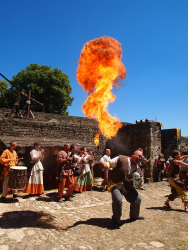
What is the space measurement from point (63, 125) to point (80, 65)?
5.50 meters

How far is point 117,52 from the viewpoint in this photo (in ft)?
26.9

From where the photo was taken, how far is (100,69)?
8.09 meters

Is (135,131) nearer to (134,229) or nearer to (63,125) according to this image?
(63,125)

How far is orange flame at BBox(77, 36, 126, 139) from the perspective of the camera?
803 centimetres

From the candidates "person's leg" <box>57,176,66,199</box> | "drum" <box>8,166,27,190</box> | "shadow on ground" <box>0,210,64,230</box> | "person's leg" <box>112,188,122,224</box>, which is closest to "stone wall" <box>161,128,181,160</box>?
"person's leg" <box>57,176,66,199</box>

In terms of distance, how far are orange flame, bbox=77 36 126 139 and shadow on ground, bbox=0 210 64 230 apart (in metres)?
4.77

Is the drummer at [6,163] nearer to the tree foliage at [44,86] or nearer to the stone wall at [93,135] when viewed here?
the stone wall at [93,135]

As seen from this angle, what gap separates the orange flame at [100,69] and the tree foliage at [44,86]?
2049 cm

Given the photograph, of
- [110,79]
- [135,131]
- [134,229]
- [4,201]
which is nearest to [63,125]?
[135,131]

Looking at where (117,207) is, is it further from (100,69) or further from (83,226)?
(100,69)

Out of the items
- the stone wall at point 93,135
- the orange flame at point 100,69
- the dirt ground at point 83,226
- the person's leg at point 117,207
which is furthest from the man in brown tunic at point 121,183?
the stone wall at point 93,135

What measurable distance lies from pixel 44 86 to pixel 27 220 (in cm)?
2600

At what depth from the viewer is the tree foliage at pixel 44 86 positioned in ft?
90.5

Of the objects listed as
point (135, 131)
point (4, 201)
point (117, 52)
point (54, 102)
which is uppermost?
point (54, 102)
